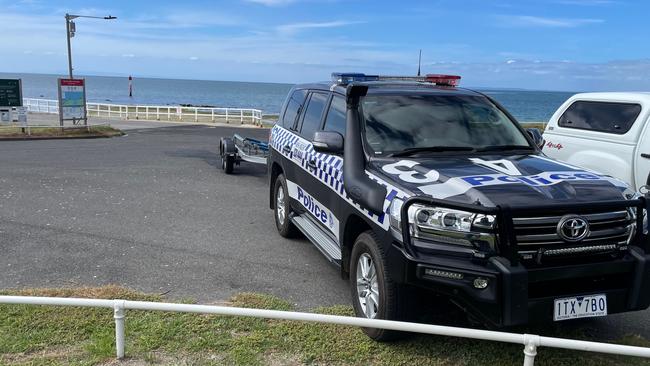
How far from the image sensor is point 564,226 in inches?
129

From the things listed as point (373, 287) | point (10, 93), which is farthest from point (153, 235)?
point (10, 93)

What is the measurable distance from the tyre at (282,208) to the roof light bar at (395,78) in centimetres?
143

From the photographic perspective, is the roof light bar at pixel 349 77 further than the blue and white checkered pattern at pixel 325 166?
Yes

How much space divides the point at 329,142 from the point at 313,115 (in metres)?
1.41

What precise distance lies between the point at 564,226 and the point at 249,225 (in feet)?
15.7

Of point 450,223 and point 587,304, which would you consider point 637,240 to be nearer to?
point 587,304

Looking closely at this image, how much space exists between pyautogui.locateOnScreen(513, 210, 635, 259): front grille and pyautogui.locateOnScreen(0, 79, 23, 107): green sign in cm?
2232

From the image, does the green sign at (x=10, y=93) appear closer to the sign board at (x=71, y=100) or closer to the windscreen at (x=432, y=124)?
the sign board at (x=71, y=100)

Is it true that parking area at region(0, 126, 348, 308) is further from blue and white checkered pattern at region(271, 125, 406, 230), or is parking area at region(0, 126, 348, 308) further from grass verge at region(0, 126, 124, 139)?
grass verge at region(0, 126, 124, 139)

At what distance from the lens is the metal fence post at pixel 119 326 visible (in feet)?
11.1

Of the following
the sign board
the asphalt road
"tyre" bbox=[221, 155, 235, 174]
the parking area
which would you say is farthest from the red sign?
"tyre" bbox=[221, 155, 235, 174]

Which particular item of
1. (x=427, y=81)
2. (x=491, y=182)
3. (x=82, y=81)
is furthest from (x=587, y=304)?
(x=82, y=81)

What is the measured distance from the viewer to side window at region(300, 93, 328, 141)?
5.59 m

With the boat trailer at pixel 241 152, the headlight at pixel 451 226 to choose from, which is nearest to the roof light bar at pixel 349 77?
the headlight at pixel 451 226
